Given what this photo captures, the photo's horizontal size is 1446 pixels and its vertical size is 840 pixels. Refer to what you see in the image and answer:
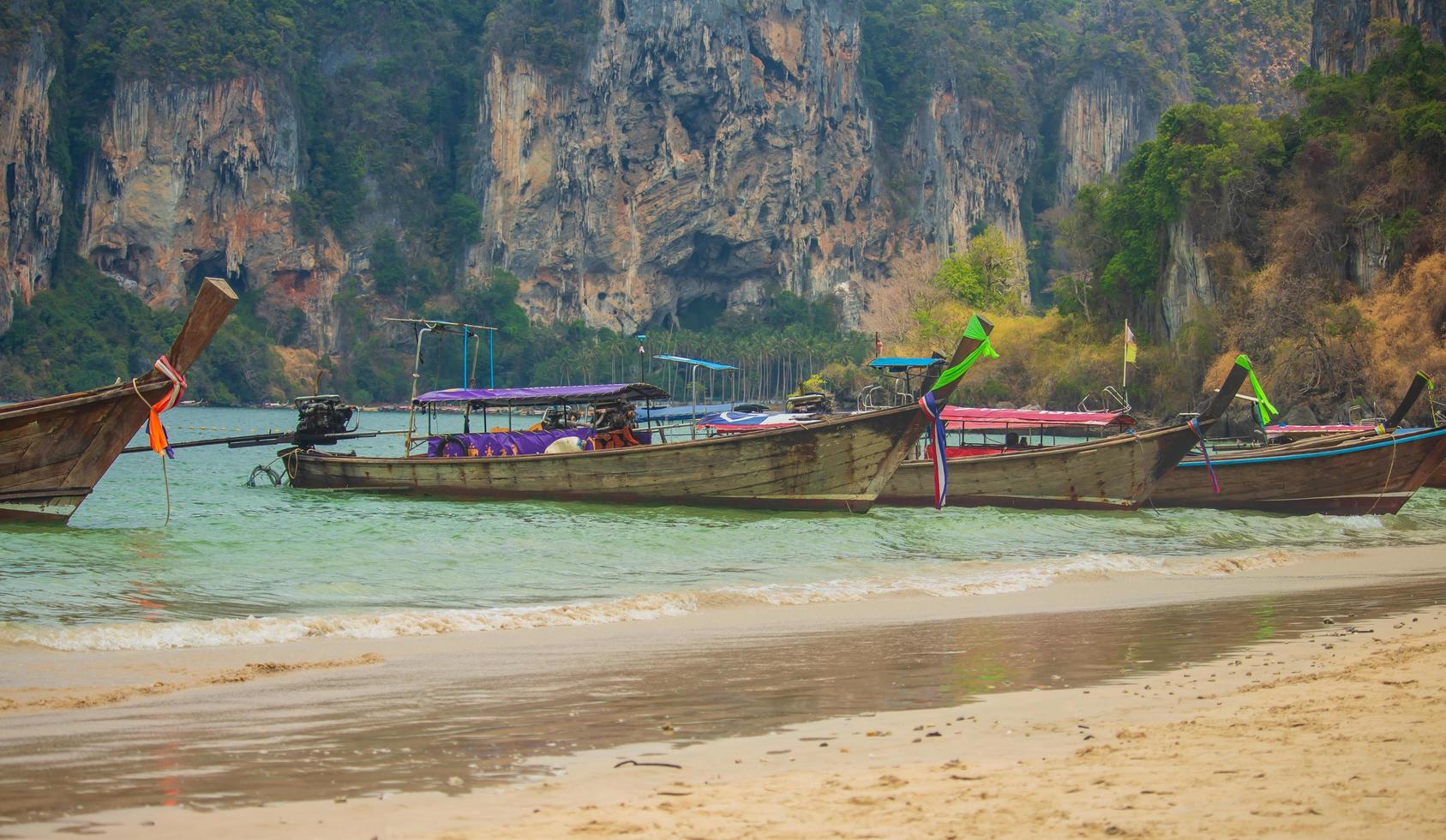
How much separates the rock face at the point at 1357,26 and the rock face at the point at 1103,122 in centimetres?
7403

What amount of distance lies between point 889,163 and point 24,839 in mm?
130627

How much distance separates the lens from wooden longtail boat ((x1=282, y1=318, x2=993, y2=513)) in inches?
749

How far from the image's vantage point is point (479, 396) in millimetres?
22328

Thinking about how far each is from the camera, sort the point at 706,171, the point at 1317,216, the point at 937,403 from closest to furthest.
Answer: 1. the point at 937,403
2. the point at 1317,216
3. the point at 706,171

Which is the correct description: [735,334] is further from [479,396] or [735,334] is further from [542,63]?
[479,396]

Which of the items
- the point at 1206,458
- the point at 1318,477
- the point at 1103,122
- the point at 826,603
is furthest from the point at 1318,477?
the point at 1103,122

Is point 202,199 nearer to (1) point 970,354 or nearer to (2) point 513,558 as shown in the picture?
(2) point 513,558

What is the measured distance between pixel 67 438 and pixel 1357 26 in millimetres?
52326

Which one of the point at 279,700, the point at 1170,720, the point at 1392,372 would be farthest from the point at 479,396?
the point at 1392,372

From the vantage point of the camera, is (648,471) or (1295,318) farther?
(1295,318)

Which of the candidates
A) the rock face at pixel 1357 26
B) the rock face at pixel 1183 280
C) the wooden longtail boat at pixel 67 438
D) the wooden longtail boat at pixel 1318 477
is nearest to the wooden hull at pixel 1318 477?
the wooden longtail boat at pixel 1318 477

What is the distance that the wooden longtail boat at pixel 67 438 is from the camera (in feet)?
46.2

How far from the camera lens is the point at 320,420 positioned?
2477 cm

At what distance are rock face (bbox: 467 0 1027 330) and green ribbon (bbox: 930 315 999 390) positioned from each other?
10340cm
